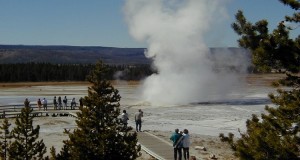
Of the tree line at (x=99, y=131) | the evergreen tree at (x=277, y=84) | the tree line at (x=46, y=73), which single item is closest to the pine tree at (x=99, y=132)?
the tree line at (x=99, y=131)

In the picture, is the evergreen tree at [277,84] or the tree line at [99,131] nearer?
the evergreen tree at [277,84]

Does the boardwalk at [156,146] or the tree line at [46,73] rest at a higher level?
the tree line at [46,73]

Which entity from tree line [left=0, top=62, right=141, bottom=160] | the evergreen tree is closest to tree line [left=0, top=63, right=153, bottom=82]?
tree line [left=0, top=62, right=141, bottom=160]

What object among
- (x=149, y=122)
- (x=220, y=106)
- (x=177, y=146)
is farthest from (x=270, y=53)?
(x=220, y=106)

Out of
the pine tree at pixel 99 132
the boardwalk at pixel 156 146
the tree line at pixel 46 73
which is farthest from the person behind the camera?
the tree line at pixel 46 73

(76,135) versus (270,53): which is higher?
(270,53)

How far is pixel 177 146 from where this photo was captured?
55.5ft

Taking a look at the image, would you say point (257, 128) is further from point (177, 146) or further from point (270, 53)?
point (177, 146)

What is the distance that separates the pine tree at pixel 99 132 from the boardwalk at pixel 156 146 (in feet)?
13.2

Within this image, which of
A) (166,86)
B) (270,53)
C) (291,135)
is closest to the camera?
(270,53)

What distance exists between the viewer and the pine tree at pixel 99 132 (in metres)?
14.8

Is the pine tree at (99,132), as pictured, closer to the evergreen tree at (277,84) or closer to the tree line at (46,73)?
the evergreen tree at (277,84)

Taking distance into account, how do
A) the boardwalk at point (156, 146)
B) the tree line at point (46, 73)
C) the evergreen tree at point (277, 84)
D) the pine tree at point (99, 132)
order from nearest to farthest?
the evergreen tree at point (277, 84) < the pine tree at point (99, 132) < the boardwalk at point (156, 146) < the tree line at point (46, 73)

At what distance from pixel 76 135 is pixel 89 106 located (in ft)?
3.03
